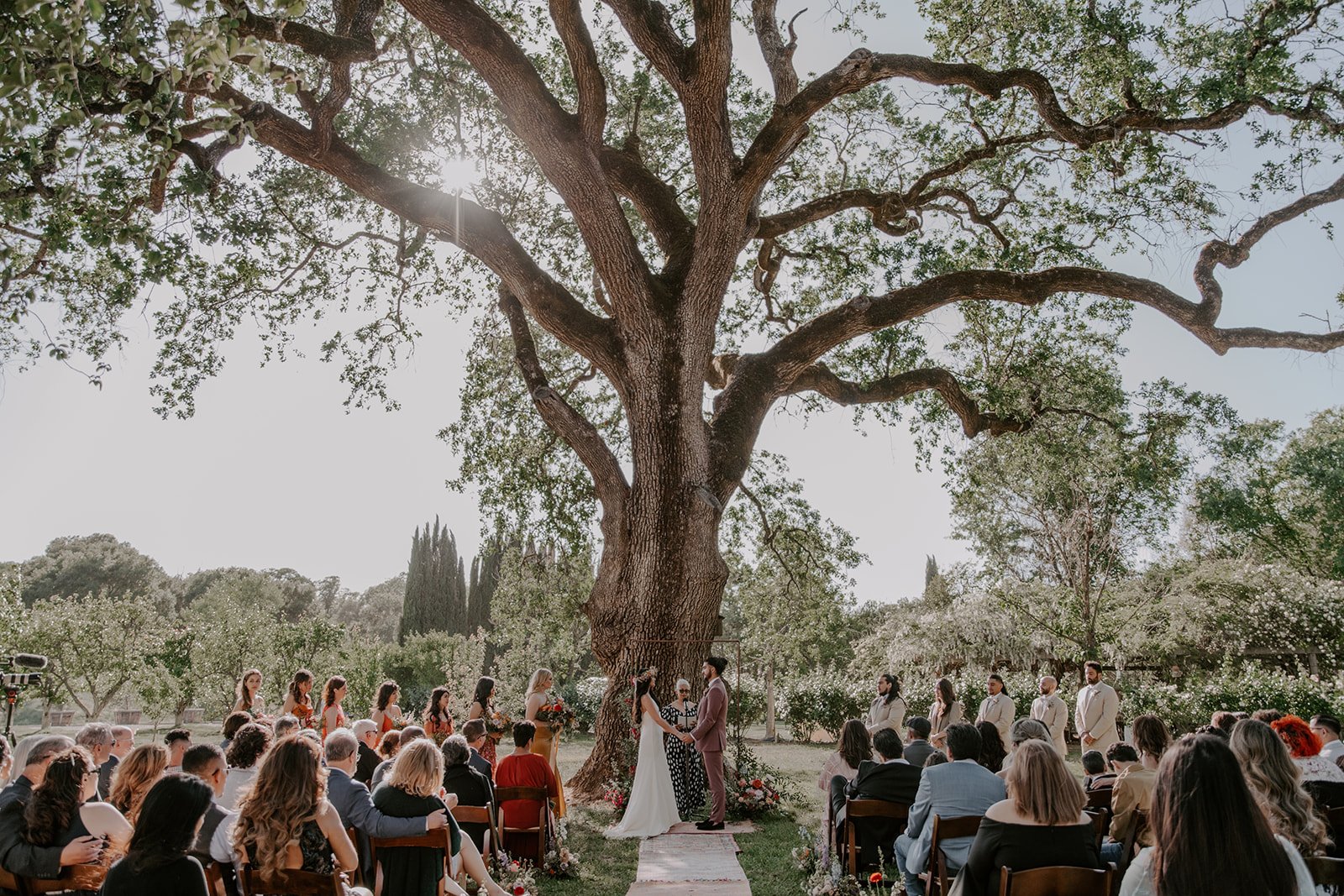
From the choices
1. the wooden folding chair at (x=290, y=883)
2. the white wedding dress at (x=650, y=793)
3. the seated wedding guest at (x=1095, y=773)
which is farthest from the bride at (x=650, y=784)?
the wooden folding chair at (x=290, y=883)

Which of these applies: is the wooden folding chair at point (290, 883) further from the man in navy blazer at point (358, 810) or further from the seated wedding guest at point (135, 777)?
the seated wedding guest at point (135, 777)

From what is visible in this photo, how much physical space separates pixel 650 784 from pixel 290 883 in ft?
18.7

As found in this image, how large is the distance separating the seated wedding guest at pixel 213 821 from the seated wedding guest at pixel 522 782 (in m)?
2.72

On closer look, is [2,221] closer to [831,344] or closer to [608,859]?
[608,859]

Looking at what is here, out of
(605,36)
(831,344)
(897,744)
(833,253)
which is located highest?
(605,36)

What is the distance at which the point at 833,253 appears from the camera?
553 inches

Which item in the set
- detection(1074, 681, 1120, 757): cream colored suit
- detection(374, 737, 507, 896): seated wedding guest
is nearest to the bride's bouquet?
detection(374, 737, 507, 896): seated wedding guest

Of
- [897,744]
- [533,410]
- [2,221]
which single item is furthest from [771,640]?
[2,221]

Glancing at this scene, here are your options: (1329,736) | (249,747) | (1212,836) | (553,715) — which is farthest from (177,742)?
(1329,736)

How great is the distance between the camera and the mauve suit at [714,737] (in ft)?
29.4

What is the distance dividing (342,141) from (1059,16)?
364 inches

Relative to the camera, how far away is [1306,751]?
5145 millimetres

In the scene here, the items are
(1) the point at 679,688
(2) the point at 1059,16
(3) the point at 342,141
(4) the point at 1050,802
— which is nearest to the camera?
(4) the point at 1050,802

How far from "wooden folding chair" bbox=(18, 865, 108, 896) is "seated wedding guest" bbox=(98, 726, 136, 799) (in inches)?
76.5
